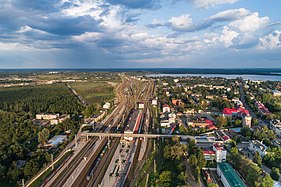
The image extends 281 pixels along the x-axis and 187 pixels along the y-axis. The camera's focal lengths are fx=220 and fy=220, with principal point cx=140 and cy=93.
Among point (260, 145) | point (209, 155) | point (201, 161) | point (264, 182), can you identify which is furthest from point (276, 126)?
point (264, 182)

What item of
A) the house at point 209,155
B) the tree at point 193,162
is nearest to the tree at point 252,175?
the tree at point 193,162

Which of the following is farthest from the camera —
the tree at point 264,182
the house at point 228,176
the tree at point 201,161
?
the tree at point 201,161

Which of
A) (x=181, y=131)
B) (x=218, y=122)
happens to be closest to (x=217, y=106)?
(x=218, y=122)

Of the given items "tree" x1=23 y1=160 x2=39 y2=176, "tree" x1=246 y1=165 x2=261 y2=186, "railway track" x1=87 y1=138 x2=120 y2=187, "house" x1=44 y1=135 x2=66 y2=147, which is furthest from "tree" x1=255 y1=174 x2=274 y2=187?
"house" x1=44 y1=135 x2=66 y2=147

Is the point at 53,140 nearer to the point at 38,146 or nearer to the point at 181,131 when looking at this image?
the point at 38,146

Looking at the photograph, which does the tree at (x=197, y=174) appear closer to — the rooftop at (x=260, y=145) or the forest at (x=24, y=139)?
the rooftop at (x=260, y=145)

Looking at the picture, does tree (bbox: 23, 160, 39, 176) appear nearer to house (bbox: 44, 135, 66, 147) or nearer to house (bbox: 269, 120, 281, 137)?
house (bbox: 44, 135, 66, 147)

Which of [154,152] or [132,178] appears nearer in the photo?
[132,178]
